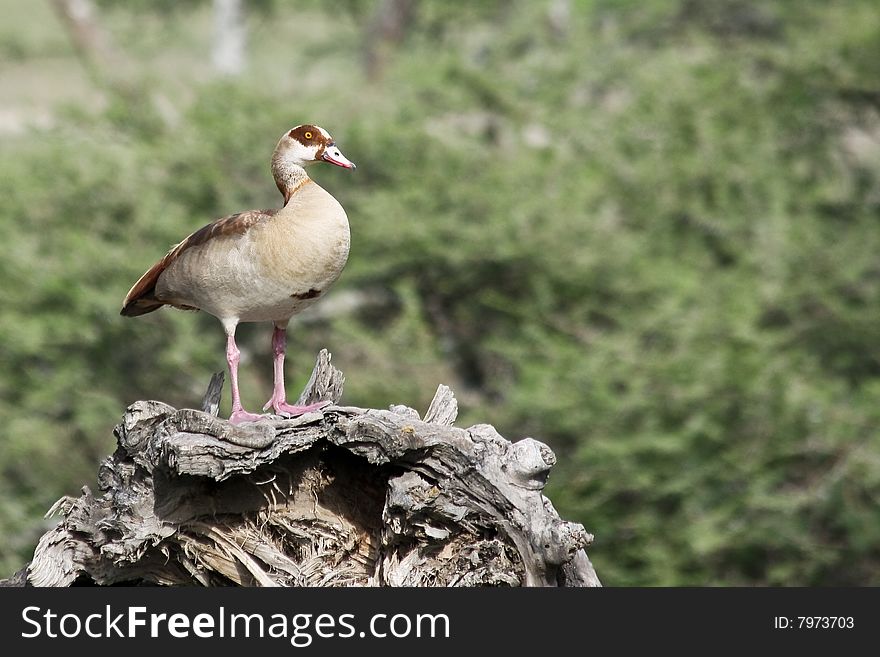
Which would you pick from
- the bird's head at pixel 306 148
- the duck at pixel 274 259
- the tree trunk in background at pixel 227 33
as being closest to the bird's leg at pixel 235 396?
the duck at pixel 274 259

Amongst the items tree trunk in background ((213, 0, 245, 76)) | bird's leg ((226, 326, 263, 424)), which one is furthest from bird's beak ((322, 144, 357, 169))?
tree trunk in background ((213, 0, 245, 76))

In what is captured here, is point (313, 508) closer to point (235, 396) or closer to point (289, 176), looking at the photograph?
point (235, 396)

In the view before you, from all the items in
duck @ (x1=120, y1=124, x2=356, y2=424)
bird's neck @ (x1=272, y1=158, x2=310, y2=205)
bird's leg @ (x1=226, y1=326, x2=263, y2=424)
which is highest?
bird's neck @ (x1=272, y1=158, x2=310, y2=205)

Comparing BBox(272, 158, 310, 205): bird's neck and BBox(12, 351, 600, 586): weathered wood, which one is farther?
BBox(272, 158, 310, 205): bird's neck

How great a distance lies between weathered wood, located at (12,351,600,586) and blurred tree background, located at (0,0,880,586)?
7.84 m

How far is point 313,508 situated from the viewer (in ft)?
18.1

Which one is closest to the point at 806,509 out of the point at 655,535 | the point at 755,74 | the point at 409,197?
the point at 655,535

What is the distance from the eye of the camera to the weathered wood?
5.11m

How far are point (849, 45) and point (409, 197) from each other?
5948 millimetres

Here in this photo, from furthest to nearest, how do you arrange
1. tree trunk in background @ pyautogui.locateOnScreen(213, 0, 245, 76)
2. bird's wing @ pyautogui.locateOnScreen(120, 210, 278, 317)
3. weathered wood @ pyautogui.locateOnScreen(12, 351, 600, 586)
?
tree trunk in background @ pyautogui.locateOnScreen(213, 0, 245, 76), bird's wing @ pyautogui.locateOnScreen(120, 210, 278, 317), weathered wood @ pyautogui.locateOnScreen(12, 351, 600, 586)

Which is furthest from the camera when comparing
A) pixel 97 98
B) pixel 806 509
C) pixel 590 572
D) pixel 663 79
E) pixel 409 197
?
pixel 97 98

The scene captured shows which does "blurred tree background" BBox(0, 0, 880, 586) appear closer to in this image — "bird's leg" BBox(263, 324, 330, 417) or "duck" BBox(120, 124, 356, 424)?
"bird's leg" BBox(263, 324, 330, 417)

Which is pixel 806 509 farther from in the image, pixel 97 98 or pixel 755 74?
pixel 97 98

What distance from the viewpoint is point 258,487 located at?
17.8ft
